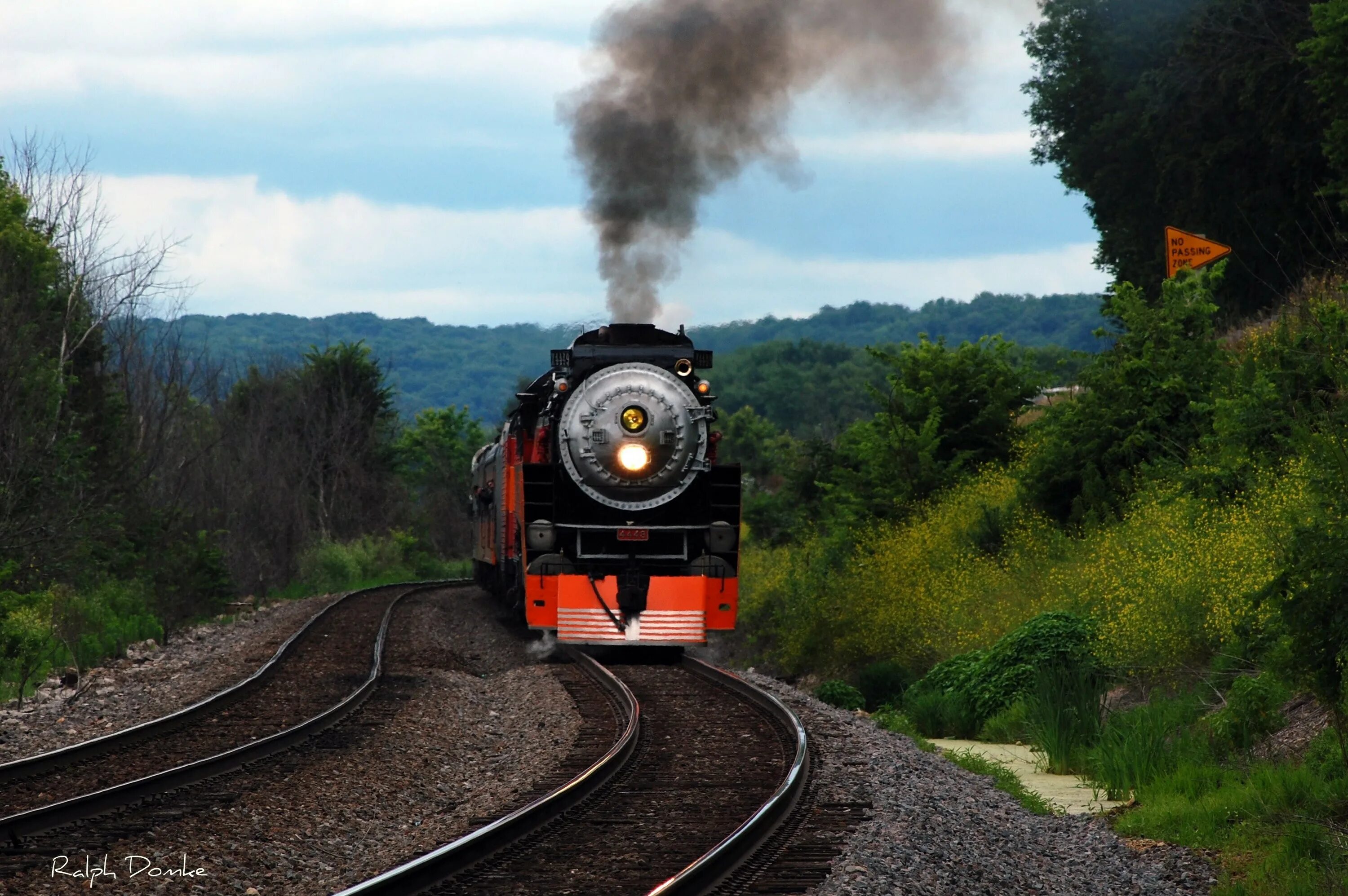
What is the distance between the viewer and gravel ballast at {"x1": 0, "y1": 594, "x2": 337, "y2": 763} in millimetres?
13320

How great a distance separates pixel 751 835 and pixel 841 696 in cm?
1087

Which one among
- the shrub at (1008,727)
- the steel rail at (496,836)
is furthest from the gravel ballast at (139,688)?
the shrub at (1008,727)

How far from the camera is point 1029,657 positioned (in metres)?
16.8

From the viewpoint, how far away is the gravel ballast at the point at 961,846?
8.38 meters

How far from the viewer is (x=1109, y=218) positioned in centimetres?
4450

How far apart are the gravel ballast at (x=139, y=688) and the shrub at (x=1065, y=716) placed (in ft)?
A: 30.8

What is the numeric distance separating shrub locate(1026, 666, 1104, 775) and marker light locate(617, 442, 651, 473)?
5.77 meters

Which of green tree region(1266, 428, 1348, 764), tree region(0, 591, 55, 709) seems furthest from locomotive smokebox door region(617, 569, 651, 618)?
green tree region(1266, 428, 1348, 764)

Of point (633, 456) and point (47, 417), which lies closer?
point (633, 456)

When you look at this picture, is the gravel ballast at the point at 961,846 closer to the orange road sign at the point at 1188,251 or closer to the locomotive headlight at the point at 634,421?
the locomotive headlight at the point at 634,421

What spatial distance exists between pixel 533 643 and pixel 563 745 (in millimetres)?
9932

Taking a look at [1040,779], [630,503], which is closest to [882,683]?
[630,503]

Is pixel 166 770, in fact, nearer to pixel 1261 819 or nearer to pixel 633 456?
pixel 633 456

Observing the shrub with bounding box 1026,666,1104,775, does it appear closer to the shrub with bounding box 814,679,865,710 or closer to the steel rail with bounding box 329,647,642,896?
the shrub with bounding box 814,679,865,710
